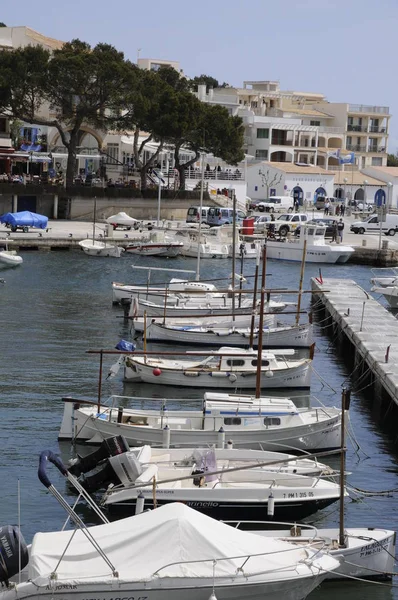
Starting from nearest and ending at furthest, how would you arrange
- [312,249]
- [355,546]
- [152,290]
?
[355,546] < [152,290] < [312,249]

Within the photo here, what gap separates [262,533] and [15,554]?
486 centimetres

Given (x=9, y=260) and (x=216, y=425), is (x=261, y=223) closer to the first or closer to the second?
(x=9, y=260)

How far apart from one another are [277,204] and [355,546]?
88.2 m

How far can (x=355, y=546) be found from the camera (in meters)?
21.5

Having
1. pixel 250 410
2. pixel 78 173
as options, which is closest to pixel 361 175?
pixel 78 173

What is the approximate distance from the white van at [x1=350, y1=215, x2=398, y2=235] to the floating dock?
33.9 meters

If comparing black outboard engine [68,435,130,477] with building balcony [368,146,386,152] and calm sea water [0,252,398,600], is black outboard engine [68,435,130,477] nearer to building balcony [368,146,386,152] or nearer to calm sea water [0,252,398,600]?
calm sea water [0,252,398,600]

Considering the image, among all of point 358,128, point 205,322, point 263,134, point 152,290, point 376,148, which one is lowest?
point 205,322

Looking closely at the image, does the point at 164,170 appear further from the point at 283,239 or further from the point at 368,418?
the point at 368,418

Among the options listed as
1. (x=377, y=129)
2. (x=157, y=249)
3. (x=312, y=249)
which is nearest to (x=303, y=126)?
(x=377, y=129)

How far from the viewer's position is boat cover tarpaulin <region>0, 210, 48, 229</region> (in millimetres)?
80688

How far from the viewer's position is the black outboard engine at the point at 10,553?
61.7 feet

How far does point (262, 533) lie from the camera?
70.6 ft

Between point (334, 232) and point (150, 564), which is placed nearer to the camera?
point (150, 564)
